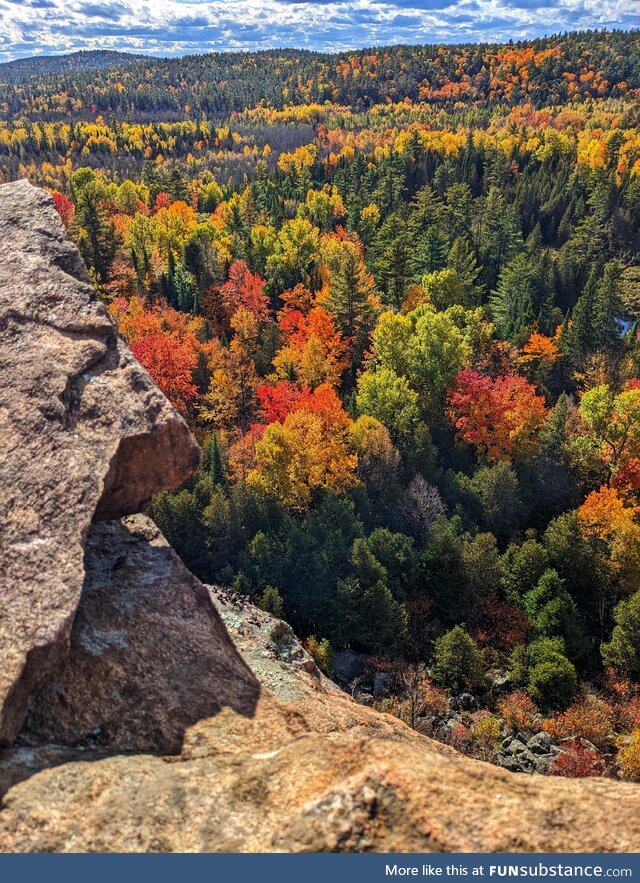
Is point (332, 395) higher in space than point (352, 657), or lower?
higher

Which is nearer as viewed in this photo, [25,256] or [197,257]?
[25,256]

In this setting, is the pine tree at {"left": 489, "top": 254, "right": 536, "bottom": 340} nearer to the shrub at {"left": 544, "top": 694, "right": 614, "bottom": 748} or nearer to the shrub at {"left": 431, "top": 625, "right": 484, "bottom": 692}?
the shrub at {"left": 431, "top": 625, "right": 484, "bottom": 692}

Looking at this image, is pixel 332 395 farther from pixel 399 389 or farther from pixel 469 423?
pixel 469 423

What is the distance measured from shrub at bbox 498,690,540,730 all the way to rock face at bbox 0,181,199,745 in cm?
3155

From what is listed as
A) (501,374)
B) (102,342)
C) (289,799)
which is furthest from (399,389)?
(289,799)

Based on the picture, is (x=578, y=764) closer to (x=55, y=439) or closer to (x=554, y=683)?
(x=554, y=683)

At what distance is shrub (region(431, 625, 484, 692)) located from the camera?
134ft

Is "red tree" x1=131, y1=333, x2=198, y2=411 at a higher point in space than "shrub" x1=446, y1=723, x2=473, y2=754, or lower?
higher

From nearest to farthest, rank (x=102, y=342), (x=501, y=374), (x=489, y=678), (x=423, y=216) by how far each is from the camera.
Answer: (x=102, y=342) < (x=489, y=678) < (x=501, y=374) < (x=423, y=216)

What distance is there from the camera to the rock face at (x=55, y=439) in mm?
13820

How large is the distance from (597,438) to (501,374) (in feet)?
51.6

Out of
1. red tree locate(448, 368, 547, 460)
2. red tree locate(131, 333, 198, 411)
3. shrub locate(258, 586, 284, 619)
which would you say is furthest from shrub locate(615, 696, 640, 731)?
red tree locate(131, 333, 198, 411)

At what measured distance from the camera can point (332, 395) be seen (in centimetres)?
5809

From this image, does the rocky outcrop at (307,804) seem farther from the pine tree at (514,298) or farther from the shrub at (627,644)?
the pine tree at (514,298)
